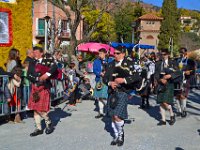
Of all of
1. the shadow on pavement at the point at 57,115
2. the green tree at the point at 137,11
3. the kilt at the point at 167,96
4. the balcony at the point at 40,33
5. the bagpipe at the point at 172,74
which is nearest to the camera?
the bagpipe at the point at 172,74

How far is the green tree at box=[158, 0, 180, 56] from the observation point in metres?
59.0

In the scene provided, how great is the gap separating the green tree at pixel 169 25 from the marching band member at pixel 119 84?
52372 millimetres

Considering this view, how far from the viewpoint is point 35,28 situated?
51.3m

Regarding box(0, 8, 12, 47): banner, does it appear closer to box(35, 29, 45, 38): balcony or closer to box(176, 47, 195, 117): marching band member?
box(176, 47, 195, 117): marching band member

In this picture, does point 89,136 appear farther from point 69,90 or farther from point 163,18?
point 163,18

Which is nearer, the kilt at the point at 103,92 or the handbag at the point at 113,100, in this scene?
the handbag at the point at 113,100

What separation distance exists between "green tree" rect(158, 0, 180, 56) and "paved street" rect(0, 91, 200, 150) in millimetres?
49836

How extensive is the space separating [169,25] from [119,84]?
55553 mm

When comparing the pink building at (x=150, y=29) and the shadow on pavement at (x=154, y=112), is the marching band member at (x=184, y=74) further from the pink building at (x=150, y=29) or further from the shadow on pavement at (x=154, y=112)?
the pink building at (x=150, y=29)

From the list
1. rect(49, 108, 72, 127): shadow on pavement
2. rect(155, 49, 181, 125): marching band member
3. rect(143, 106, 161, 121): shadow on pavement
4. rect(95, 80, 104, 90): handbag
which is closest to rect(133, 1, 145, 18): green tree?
rect(143, 106, 161, 121): shadow on pavement

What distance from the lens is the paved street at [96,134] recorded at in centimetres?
622

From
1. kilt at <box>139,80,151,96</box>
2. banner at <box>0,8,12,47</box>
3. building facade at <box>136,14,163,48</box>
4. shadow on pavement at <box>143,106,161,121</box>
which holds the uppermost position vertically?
building facade at <box>136,14,163,48</box>

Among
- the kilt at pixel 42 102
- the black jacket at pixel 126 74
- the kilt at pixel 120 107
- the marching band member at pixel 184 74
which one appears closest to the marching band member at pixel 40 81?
the kilt at pixel 42 102

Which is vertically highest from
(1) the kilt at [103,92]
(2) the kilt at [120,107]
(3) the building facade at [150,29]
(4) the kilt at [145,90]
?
(3) the building facade at [150,29]
